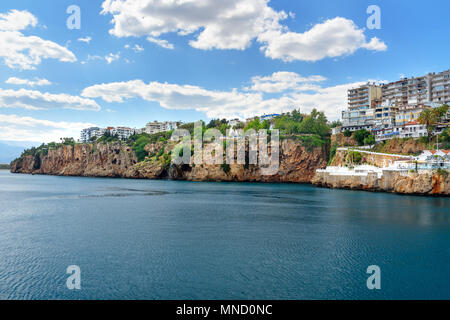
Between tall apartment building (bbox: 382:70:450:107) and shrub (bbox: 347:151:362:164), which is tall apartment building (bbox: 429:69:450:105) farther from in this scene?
shrub (bbox: 347:151:362:164)

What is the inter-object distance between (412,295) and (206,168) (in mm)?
85426

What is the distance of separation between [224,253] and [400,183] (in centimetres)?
4740

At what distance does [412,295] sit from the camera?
1466 centimetres

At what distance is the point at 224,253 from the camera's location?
67.7 ft

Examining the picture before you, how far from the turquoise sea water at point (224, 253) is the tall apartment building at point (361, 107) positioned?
2325 inches

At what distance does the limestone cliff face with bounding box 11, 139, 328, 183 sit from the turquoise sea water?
180 feet

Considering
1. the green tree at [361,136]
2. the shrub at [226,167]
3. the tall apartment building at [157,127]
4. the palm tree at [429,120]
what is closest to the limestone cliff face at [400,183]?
the palm tree at [429,120]

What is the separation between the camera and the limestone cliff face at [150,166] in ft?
301

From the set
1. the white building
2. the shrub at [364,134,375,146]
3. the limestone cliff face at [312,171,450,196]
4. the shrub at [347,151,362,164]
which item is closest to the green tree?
the shrub at [364,134,375,146]

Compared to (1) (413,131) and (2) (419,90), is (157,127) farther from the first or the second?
(1) (413,131)

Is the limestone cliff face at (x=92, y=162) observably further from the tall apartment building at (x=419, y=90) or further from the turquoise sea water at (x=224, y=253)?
the tall apartment building at (x=419, y=90)

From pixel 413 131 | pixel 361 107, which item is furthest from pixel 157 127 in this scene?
pixel 413 131

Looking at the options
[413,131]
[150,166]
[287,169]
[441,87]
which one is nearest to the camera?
[413,131]
